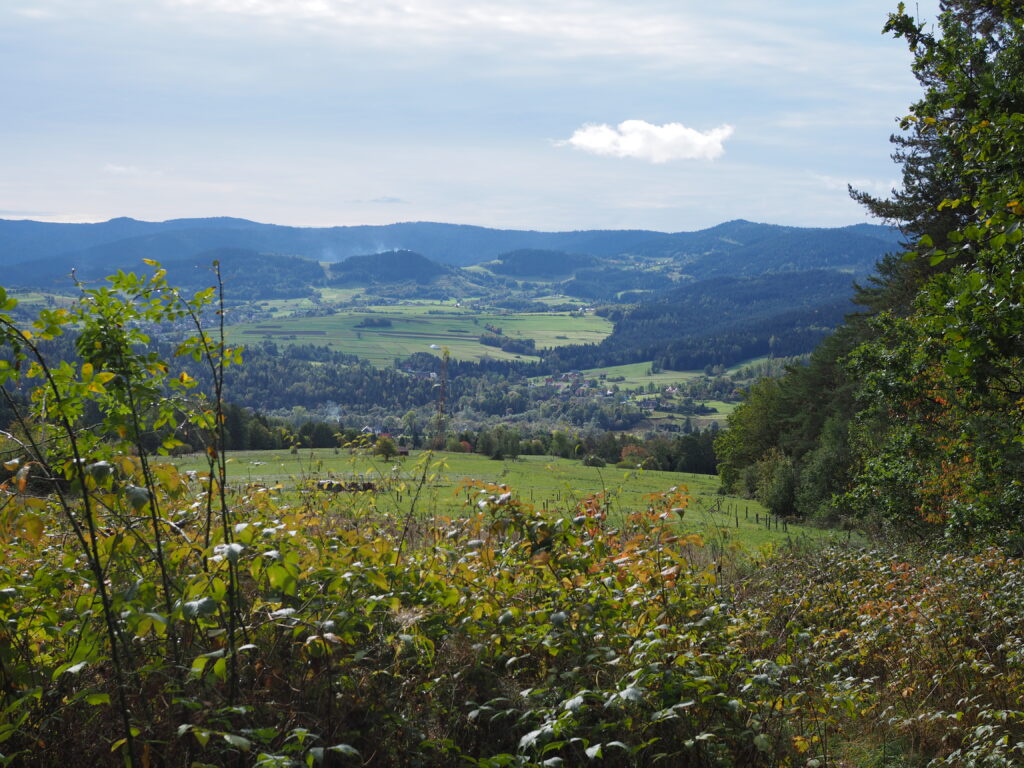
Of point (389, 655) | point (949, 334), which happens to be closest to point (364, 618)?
point (389, 655)

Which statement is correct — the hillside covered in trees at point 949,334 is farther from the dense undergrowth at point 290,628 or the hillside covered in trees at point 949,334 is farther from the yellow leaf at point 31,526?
the yellow leaf at point 31,526

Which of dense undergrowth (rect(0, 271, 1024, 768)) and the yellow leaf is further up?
the yellow leaf

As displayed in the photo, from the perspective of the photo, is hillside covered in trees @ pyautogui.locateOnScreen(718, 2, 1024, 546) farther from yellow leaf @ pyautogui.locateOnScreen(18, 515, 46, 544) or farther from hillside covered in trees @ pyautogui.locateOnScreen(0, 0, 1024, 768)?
yellow leaf @ pyautogui.locateOnScreen(18, 515, 46, 544)

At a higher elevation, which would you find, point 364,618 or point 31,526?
point 31,526

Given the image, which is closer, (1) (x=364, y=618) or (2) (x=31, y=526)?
(2) (x=31, y=526)

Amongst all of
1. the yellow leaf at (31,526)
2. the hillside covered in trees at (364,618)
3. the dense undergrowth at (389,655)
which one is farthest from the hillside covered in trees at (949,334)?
the yellow leaf at (31,526)

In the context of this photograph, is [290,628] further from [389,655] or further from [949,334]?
[949,334]

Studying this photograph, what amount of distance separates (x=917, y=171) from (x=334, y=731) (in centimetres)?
2652

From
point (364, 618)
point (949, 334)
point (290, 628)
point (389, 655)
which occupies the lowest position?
point (389, 655)

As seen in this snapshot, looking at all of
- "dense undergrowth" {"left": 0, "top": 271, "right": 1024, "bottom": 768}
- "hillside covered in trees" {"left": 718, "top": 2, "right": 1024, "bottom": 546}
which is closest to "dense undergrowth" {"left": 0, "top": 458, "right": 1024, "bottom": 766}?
"dense undergrowth" {"left": 0, "top": 271, "right": 1024, "bottom": 768}

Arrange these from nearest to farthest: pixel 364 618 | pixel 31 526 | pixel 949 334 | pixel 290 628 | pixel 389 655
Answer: pixel 31 526
pixel 290 628
pixel 364 618
pixel 389 655
pixel 949 334

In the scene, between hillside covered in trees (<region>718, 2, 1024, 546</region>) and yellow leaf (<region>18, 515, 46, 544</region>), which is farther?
hillside covered in trees (<region>718, 2, 1024, 546</region>)

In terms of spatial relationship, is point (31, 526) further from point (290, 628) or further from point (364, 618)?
point (364, 618)

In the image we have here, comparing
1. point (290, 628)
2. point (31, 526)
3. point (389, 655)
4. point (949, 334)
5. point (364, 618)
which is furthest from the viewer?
point (949, 334)
